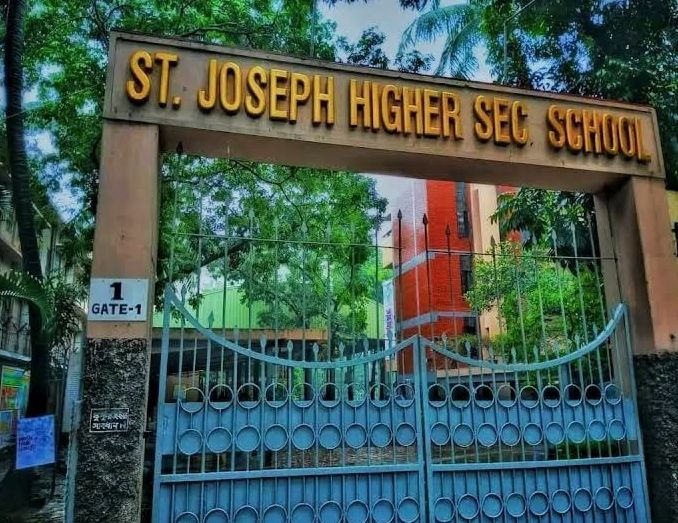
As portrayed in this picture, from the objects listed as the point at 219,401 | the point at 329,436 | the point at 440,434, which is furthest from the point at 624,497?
the point at 219,401

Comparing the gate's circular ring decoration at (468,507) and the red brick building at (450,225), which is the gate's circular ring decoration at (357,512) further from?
the red brick building at (450,225)

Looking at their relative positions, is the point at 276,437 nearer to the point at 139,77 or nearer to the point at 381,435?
the point at 381,435

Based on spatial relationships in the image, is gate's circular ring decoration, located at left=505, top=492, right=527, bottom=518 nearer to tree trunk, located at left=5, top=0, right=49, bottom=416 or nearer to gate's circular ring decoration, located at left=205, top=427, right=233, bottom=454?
gate's circular ring decoration, located at left=205, top=427, right=233, bottom=454

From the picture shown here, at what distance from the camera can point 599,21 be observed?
973 centimetres

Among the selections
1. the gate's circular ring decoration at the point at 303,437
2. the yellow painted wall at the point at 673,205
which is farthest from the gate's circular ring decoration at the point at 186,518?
the yellow painted wall at the point at 673,205

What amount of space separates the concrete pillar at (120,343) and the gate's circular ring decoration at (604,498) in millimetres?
3507

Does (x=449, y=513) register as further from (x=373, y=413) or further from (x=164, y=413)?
(x=164, y=413)

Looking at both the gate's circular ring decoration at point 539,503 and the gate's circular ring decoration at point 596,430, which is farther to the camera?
the gate's circular ring decoration at point 596,430

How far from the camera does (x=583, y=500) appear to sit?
461 centimetres

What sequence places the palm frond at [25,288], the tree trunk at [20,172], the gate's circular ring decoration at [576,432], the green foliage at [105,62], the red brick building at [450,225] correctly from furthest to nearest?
the red brick building at [450,225] → the green foliage at [105,62] → the tree trunk at [20,172] → the palm frond at [25,288] → the gate's circular ring decoration at [576,432]

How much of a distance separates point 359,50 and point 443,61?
262 centimetres

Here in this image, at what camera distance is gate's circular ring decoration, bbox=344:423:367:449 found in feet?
13.7

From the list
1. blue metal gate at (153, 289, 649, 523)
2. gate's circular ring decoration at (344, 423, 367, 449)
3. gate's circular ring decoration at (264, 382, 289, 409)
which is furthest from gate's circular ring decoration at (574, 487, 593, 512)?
gate's circular ring decoration at (264, 382, 289, 409)

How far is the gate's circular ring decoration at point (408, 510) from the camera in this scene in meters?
4.20
